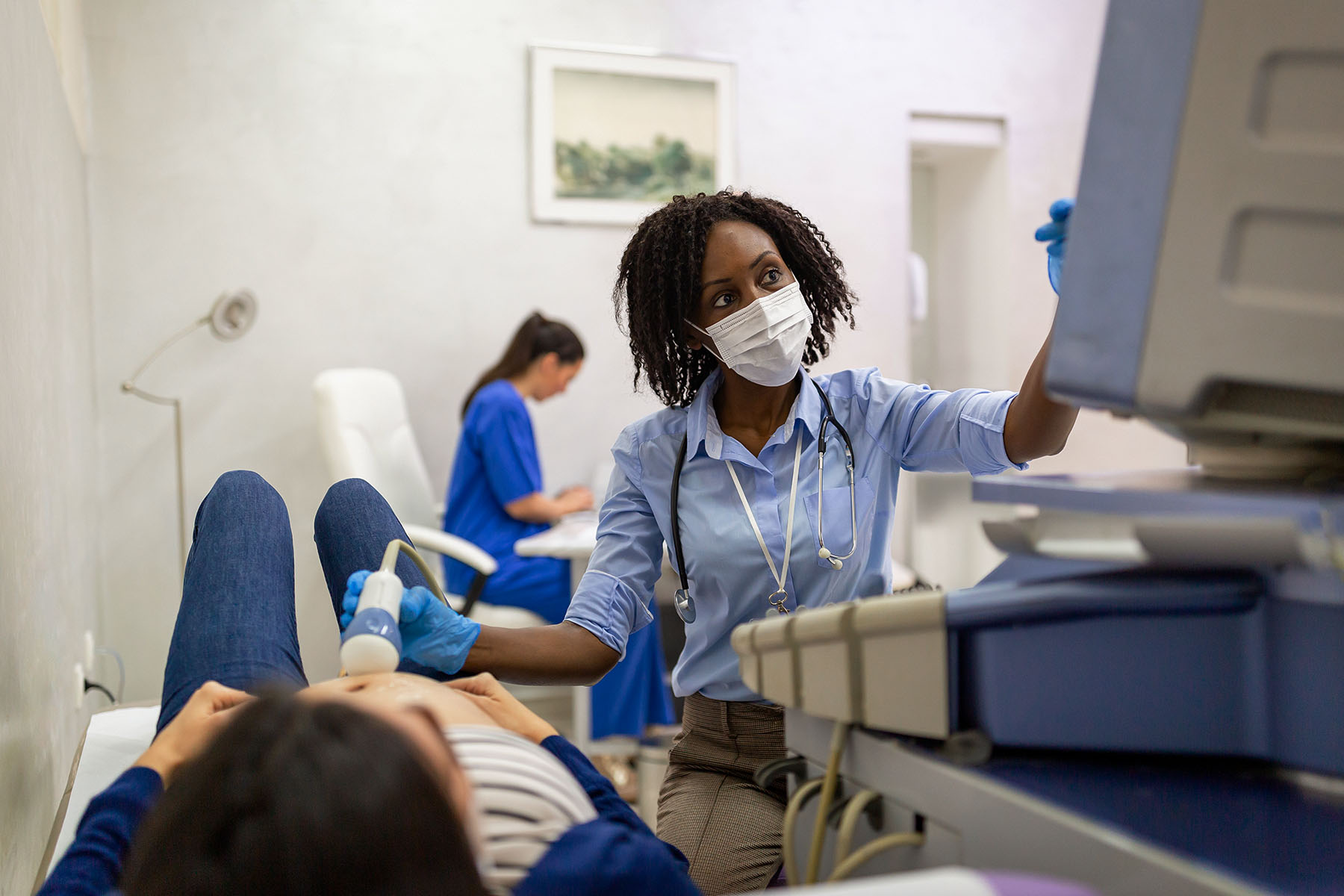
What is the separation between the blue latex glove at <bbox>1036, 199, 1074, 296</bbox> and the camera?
938 mm

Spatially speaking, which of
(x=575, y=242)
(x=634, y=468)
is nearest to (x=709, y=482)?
(x=634, y=468)

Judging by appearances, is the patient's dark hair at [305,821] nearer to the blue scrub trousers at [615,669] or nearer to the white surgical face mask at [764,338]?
the white surgical face mask at [764,338]

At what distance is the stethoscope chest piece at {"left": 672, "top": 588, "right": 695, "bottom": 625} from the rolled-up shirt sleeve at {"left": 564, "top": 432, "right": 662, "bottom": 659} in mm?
40

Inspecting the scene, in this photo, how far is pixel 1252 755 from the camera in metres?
0.62

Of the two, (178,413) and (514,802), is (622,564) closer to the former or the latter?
(514,802)

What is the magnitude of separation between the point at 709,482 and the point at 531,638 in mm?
314

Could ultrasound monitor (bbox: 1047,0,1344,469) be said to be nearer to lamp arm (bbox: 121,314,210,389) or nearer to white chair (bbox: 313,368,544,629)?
white chair (bbox: 313,368,544,629)

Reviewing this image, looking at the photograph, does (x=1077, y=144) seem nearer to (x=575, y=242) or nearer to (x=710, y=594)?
(x=575, y=242)

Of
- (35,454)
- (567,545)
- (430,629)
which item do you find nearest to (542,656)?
(430,629)

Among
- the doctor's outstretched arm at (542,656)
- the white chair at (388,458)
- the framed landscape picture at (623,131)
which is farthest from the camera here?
the framed landscape picture at (623,131)

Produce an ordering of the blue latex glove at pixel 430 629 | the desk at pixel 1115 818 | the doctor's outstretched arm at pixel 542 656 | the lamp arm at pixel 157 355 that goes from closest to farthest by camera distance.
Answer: the desk at pixel 1115 818 → the blue latex glove at pixel 430 629 → the doctor's outstretched arm at pixel 542 656 → the lamp arm at pixel 157 355

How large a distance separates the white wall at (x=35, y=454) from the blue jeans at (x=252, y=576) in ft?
1.09

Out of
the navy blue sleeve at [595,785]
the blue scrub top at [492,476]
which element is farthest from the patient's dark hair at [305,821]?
the blue scrub top at [492,476]

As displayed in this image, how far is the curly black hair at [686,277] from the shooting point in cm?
138
